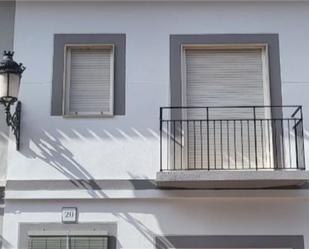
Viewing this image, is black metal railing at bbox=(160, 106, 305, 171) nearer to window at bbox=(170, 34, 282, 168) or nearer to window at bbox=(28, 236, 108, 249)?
window at bbox=(170, 34, 282, 168)

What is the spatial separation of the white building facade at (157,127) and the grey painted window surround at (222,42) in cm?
2

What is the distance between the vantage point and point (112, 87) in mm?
8047

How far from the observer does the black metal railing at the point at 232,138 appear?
7820 mm

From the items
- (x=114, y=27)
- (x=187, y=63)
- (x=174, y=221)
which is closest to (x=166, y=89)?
(x=187, y=63)

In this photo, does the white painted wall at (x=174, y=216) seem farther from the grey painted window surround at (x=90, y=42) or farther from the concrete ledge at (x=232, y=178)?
the grey painted window surround at (x=90, y=42)

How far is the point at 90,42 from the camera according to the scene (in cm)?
818

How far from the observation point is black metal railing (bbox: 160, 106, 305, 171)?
7.82 meters

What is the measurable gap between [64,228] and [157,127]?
186 centimetres

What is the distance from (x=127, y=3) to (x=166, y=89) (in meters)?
1.44

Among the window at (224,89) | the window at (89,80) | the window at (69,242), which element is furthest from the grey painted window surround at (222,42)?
the window at (69,242)

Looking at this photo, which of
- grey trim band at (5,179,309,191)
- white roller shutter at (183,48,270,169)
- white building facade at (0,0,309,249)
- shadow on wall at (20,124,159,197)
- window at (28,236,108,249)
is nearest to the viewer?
window at (28,236,108,249)

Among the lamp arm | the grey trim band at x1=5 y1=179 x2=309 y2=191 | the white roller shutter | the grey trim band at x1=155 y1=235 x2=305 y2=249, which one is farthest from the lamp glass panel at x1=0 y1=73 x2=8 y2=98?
the grey trim band at x1=155 y1=235 x2=305 y2=249

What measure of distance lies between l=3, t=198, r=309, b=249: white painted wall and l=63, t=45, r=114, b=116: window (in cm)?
135

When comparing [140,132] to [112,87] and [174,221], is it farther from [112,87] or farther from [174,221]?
[174,221]
